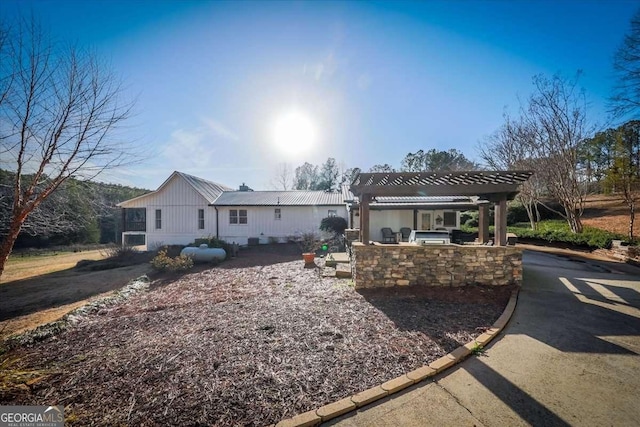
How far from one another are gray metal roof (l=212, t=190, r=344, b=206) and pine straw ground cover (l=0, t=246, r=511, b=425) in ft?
39.4

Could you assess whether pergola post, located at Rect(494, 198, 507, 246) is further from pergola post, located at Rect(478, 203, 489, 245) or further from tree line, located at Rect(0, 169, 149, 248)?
tree line, located at Rect(0, 169, 149, 248)

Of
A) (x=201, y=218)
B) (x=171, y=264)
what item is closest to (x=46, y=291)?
(x=171, y=264)

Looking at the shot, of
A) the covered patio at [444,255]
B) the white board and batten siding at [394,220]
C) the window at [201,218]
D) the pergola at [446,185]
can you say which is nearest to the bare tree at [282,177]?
the window at [201,218]

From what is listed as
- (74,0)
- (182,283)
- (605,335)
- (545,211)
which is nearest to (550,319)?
(605,335)

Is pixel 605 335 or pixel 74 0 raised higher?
pixel 74 0

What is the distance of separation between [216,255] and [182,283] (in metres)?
3.79

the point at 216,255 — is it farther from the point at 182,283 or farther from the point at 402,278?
the point at 402,278

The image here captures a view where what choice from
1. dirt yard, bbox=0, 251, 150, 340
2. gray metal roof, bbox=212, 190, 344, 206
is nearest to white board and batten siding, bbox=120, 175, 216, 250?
gray metal roof, bbox=212, 190, 344, 206

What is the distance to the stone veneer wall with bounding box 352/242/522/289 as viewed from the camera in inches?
259

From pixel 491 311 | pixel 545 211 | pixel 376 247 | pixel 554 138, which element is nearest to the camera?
pixel 491 311

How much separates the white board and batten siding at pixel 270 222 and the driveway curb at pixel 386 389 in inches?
579

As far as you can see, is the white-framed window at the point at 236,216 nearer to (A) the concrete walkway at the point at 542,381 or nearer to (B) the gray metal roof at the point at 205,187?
(B) the gray metal roof at the point at 205,187

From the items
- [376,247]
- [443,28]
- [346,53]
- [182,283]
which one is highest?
[443,28]

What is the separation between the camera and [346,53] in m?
8.36
